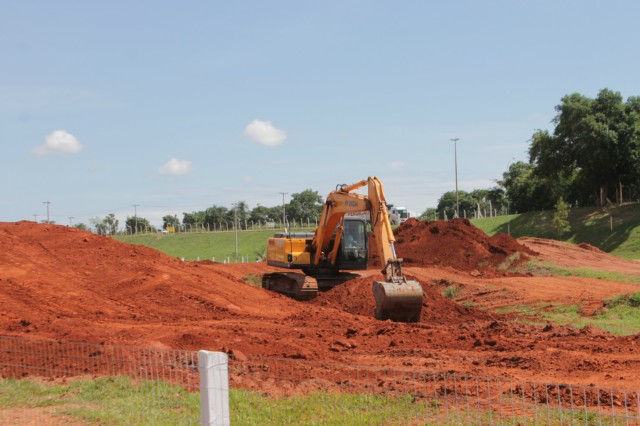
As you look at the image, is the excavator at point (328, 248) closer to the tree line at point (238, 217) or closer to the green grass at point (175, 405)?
the green grass at point (175, 405)

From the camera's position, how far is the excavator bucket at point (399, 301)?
53.9ft

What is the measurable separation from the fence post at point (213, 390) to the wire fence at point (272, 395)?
1724 millimetres

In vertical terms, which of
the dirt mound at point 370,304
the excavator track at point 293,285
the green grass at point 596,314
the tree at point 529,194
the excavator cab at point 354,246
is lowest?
the green grass at point 596,314

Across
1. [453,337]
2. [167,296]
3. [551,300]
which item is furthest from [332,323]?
[551,300]

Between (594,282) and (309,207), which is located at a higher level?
(309,207)

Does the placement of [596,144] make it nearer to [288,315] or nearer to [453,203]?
[288,315]

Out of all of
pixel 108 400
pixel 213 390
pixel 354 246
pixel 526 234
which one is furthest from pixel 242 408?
pixel 526 234

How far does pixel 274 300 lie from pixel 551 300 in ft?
29.4

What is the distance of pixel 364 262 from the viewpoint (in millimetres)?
23859

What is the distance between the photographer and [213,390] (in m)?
5.31

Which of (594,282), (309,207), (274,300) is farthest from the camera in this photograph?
(309,207)

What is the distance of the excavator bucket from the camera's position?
16438 millimetres

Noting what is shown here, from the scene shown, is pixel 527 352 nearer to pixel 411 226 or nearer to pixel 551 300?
pixel 551 300

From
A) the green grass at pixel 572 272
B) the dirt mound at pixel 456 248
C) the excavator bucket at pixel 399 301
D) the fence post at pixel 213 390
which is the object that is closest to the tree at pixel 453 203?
the dirt mound at pixel 456 248
